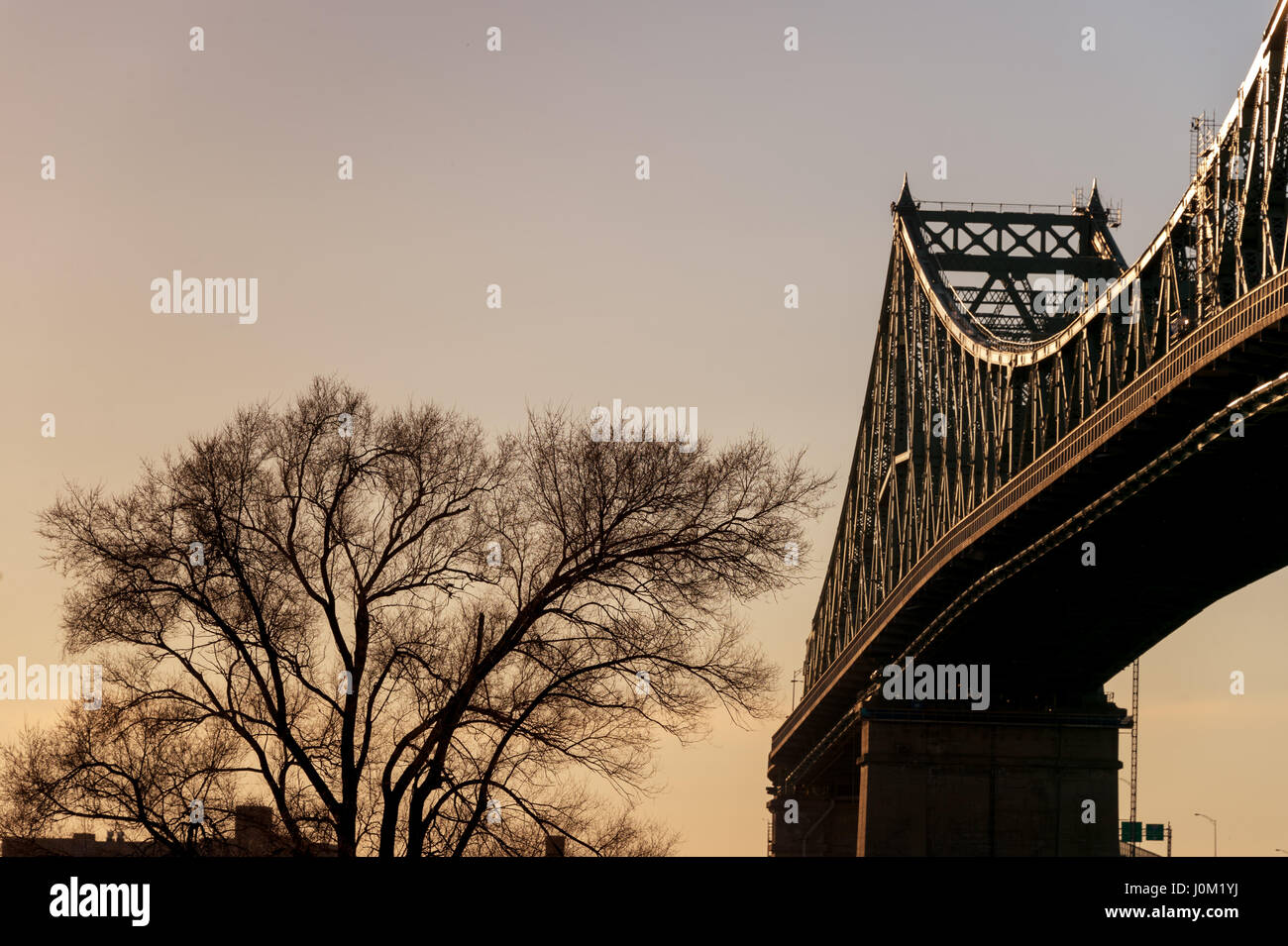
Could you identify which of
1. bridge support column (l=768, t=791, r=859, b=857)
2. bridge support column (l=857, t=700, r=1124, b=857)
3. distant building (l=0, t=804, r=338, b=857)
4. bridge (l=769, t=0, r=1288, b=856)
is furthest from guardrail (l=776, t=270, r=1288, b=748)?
bridge support column (l=768, t=791, r=859, b=857)

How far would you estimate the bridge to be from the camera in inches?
1629

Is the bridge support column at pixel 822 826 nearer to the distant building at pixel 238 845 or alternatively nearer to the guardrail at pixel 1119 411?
the guardrail at pixel 1119 411

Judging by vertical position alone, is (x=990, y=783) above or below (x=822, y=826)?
above

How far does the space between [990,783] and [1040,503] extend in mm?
26774

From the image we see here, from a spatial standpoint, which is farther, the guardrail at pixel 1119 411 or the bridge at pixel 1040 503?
the bridge at pixel 1040 503

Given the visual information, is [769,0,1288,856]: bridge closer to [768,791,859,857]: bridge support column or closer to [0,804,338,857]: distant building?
[768,791,859,857]: bridge support column

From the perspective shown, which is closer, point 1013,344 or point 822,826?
point 1013,344

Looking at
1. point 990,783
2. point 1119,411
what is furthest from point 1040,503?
point 990,783

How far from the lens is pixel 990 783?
75938mm

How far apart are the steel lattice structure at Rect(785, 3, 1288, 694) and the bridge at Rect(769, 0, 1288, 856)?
12 cm

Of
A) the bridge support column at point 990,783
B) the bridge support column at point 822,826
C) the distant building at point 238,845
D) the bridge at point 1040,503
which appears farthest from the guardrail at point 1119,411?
the bridge support column at point 822,826

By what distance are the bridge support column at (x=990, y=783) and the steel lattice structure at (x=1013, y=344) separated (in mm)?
5172

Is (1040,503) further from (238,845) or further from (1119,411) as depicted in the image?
(238,845)

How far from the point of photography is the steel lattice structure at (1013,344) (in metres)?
41.7
